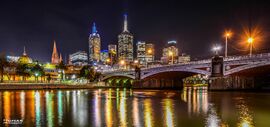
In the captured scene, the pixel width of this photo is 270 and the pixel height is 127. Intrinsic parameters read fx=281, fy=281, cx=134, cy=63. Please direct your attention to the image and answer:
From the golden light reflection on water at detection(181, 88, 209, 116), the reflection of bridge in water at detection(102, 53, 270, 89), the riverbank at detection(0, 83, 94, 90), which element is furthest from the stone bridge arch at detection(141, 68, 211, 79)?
the riverbank at detection(0, 83, 94, 90)

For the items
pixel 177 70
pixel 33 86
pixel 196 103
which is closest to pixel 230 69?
pixel 177 70

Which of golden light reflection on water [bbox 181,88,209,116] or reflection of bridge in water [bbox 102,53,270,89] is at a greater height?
reflection of bridge in water [bbox 102,53,270,89]

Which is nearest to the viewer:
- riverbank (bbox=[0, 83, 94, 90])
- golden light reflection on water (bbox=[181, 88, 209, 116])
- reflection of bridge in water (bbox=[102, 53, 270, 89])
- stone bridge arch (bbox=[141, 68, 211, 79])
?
golden light reflection on water (bbox=[181, 88, 209, 116])

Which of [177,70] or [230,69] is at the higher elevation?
[230,69]

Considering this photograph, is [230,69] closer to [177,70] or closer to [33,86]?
[177,70]

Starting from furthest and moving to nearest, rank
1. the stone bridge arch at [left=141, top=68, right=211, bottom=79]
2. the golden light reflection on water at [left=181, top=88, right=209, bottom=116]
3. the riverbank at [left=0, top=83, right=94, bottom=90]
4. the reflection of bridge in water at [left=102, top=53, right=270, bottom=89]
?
the riverbank at [left=0, top=83, right=94, bottom=90], the stone bridge arch at [left=141, top=68, right=211, bottom=79], the reflection of bridge in water at [left=102, top=53, right=270, bottom=89], the golden light reflection on water at [left=181, top=88, right=209, bottom=116]

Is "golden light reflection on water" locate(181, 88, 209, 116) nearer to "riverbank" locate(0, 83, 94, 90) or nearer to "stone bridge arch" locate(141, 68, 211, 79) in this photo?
"stone bridge arch" locate(141, 68, 211, 79)

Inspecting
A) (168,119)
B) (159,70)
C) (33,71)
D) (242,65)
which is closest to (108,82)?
(33,71)

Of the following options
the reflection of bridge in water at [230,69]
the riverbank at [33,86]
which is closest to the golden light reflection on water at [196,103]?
the reflection of bridge in water at [230,69]

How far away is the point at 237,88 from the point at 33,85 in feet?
224

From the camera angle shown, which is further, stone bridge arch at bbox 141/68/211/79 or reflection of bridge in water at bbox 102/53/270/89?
stone bridge arch at bbox 141/68/211/79

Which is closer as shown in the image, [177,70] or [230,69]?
[230,69]

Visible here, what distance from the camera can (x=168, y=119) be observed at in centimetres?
2450

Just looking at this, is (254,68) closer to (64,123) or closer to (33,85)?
(64,123)
